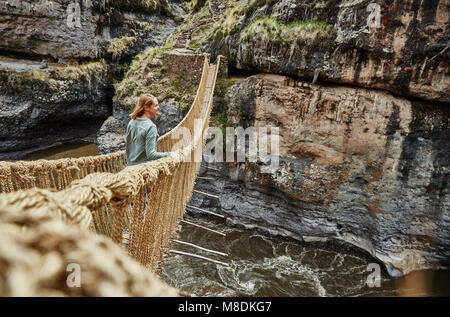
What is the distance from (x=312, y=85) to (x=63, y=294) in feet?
18.5

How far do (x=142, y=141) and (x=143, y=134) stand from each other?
0.07 m

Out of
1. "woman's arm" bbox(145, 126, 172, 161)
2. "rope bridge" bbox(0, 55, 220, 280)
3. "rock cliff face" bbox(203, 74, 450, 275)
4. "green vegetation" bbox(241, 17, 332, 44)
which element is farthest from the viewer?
"green vegetation" bbox(241, 17, 332, 44)

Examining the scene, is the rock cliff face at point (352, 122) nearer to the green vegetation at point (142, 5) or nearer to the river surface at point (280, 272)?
the river surface at point (280, 272)

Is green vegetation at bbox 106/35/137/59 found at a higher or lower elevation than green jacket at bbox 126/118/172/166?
higher

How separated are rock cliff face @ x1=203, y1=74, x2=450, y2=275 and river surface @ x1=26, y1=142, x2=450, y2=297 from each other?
0.27 m

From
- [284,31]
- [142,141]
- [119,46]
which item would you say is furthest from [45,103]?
[142,141]

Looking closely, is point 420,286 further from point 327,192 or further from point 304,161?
point 304,161

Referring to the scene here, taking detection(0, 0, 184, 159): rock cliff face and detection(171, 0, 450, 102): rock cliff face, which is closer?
detection(171, 0, 450, 102): rock cliff face

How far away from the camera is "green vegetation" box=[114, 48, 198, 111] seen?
6910mm

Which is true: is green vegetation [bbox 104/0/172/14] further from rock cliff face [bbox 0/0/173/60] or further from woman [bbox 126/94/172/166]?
woman [bbox 126/94/172/166]

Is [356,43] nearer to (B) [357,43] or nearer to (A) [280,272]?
(B) [357,43]

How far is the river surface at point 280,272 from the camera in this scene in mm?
4527

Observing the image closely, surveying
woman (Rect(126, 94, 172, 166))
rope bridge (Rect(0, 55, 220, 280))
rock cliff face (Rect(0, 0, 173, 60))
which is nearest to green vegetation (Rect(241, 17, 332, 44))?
rope bridge (Rect(0, 55, 220, 280))

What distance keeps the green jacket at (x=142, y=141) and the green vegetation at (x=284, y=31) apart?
4.31 metres
